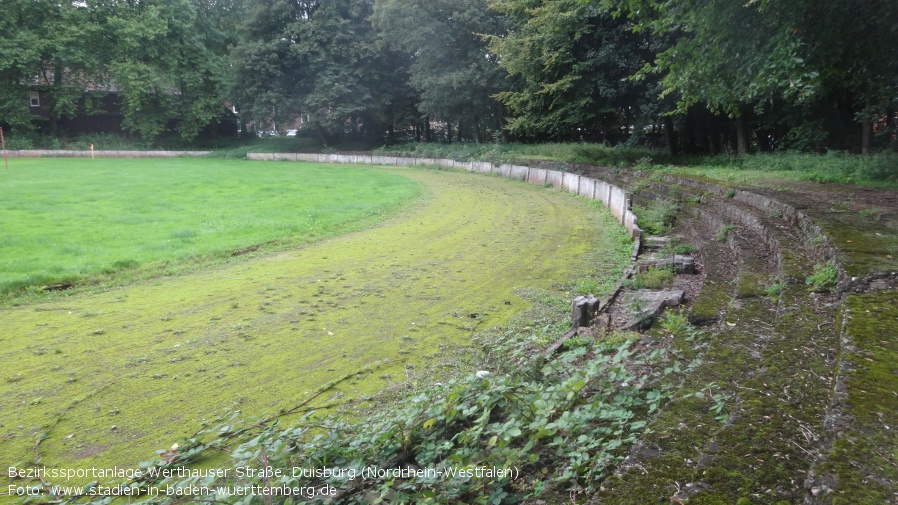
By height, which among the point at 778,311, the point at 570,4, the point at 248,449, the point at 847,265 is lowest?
the point at 248,449

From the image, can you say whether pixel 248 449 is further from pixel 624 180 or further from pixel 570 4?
pixel 570 4

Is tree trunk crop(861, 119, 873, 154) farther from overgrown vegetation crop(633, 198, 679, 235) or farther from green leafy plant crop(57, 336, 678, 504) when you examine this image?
green leafy plant crop(57, 336, 678, 504)

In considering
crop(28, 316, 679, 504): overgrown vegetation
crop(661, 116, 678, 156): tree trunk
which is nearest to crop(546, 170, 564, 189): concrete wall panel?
crop(661, 116, 678, 156): tree trunk

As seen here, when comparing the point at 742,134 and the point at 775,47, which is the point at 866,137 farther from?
the point at 775,47

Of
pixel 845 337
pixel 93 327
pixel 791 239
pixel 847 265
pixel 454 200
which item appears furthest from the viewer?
pixel 454 200

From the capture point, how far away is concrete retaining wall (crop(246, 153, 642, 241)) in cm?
1253

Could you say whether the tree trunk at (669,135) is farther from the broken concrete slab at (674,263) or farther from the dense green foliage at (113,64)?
the dense green foliage at (113,64)

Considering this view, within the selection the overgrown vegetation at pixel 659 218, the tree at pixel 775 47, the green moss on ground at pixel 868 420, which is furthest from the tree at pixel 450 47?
the green moss on ground at pixel 868 420

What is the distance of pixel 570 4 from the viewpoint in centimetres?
2112

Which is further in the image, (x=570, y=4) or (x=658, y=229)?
(x=570, y=4)

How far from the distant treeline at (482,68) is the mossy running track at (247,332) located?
462cm

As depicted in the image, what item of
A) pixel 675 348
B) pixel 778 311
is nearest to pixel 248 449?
pixel 675 348

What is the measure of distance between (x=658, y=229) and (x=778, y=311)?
6.30 m

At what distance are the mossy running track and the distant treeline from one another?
15.2 feet
